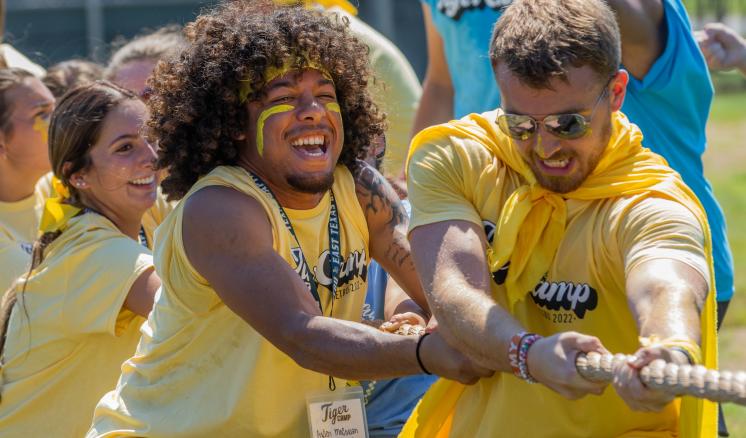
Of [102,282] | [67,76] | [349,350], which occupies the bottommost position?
[349,350]

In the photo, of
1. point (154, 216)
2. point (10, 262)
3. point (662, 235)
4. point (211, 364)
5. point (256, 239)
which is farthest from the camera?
point (10, 262)

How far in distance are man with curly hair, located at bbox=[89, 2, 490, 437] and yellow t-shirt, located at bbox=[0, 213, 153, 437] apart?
1.78 feet

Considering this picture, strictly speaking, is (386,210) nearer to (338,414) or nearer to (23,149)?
(338,414)

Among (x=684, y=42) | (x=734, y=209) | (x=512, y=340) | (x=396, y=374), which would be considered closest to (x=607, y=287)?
(x=512, y=340)

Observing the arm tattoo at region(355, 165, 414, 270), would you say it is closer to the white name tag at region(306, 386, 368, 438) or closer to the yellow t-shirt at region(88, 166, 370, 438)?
the yellow t-shirt at region(88, 166, 370, 438)

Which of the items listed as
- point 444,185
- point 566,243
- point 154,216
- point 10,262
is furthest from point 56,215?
point 566,243

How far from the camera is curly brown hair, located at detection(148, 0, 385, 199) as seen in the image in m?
4.02

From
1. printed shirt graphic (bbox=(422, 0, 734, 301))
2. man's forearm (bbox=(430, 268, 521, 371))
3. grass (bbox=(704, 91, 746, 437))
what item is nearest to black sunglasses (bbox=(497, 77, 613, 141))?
man's forearm (bbox=(430, 268, 521, 371))

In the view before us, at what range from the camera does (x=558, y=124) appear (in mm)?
A: 3355

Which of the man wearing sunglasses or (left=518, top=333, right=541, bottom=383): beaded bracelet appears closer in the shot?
(left=518, top=333, right=541, bottom=383): beaded bracelet

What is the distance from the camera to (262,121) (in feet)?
13.2

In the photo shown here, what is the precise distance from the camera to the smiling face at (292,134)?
400 centimetres

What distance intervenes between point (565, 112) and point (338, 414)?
1268 millimetres

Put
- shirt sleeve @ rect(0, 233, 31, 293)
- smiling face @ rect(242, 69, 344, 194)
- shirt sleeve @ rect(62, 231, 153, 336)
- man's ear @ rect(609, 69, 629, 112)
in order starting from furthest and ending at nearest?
shirt sleeve @ rect(0, 233, 31, 293), shirt sleeve @ rect(62, 231, 153, 336), smiling face @ rect(242, 69, 344, 194), man's ear @ rect(609, 69, 629, 112)
